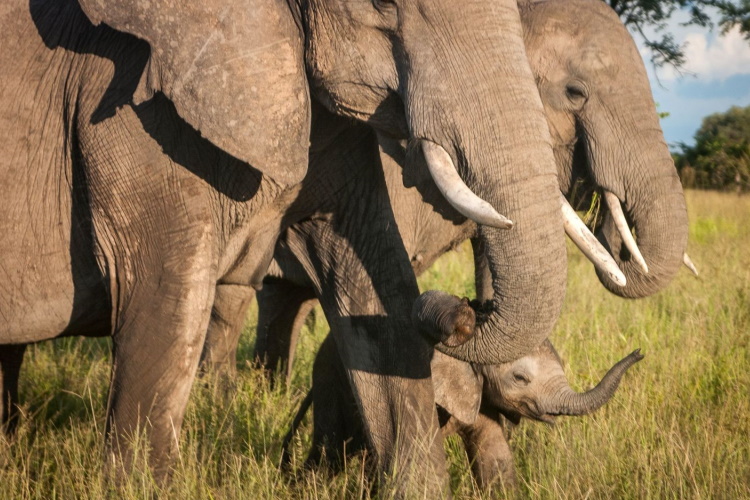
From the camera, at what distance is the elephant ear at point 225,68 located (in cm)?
335

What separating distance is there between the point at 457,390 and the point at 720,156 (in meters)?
14.0

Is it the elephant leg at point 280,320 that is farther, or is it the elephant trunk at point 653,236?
the elephant leg at point 280,320

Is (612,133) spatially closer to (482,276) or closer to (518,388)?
(482,276)

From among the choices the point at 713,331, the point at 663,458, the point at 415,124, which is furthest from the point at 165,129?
the point at 713,331

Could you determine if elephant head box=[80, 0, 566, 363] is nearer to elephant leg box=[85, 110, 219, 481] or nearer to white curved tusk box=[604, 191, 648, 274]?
elephant leg box=[85, 110, 219, 481]

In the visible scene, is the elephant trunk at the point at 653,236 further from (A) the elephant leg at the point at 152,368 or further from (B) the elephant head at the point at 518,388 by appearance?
(A) the elephant leg at the point at 152,368

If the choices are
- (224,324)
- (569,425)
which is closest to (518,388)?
(569,425)

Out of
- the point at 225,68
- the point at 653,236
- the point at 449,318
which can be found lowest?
the point at 449,318

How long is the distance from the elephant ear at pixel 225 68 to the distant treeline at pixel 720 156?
400 inches

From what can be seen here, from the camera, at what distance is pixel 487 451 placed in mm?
4402

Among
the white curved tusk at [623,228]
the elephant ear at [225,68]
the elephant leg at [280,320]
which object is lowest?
the elephant leg at [280,320]

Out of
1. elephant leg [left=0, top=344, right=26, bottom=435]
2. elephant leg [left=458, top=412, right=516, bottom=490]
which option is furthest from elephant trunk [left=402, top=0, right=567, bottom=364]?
elephant leg [left=0, top=344, right=26, bottom=435]

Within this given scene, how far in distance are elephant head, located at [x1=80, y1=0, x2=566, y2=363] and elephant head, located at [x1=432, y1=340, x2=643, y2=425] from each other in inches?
32.4

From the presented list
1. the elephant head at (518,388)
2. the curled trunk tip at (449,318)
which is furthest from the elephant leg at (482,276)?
the curled trunk tip at (449,318)
